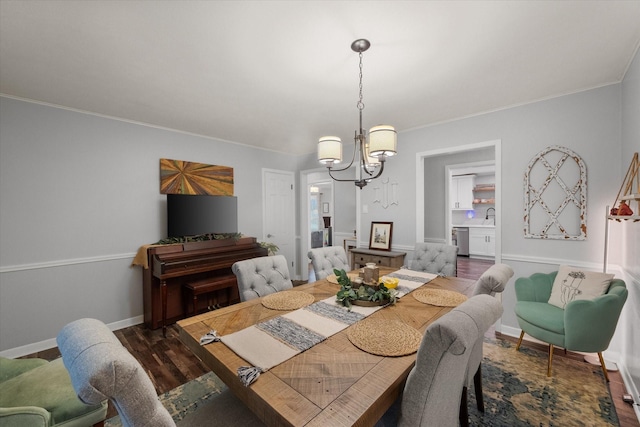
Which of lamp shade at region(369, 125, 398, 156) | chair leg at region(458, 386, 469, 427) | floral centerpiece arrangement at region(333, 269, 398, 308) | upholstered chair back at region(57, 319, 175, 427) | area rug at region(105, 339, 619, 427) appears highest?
lamp shade at region(369, 125, 398, 156)

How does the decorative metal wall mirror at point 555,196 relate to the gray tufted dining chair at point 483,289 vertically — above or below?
above

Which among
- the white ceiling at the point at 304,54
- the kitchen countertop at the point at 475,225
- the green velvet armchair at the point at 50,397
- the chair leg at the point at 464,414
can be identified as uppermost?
the white ceiling at the point at 304,54

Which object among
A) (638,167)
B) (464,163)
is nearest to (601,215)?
(638,167)

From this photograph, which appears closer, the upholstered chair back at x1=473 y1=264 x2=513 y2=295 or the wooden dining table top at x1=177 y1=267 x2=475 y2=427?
the wooden dining table top at x1=177 y1=267 x2=475 y2=427

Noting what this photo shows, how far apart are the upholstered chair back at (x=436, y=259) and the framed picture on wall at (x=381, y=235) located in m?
0.89

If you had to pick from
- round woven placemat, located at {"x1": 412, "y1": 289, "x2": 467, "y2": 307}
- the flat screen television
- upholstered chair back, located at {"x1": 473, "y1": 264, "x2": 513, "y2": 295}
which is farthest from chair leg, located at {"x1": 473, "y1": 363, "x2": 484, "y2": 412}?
the flat screen television

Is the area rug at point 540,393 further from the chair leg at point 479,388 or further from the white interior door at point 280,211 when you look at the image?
the white interior door at point 280,211

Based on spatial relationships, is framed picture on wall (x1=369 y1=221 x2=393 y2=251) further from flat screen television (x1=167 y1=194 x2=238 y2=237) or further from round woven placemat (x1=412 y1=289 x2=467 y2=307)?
flat screen television (x1=167 y1=194 x2=238 y2=237)

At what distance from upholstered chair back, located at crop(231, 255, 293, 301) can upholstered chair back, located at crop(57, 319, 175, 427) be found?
1.23 m

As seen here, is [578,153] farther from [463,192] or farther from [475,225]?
[463,192]

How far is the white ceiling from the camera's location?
1.54 metres

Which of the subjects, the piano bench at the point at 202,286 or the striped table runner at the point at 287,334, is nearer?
the striped table runner at the point at 287,334

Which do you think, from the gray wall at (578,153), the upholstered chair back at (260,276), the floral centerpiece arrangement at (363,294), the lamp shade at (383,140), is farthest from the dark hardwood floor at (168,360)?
the lamp shade at (383,140)

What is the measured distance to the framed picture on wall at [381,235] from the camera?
3.95m
